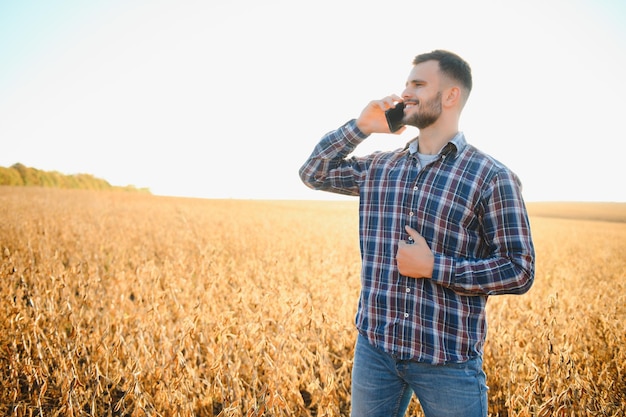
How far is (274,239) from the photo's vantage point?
12.0m

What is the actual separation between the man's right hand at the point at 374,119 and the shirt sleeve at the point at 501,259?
0.64m

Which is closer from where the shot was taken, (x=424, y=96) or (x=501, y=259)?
(x=501, y=259)

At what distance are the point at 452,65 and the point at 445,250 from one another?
0.91m

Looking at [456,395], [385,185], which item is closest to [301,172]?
[385,185]

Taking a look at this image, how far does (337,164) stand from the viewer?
2168 mm

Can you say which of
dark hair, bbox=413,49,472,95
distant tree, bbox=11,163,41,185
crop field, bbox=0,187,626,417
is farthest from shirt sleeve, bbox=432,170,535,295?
distant tree, bbox=11,163,41,185

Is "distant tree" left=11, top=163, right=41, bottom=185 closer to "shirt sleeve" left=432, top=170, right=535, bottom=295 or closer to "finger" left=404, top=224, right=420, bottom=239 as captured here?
"finger" left=404, top=224, right=420, bottom=239

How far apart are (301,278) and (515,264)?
209 inches

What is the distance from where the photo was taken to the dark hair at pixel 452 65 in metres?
1.80

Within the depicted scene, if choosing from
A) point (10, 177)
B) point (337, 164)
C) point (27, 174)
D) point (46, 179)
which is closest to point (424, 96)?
point (337, 164)

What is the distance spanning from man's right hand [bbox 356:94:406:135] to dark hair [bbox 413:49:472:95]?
0.26m

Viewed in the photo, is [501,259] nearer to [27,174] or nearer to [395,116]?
[395,116]

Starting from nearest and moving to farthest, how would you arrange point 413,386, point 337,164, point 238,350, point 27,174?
1. point 413,386
2. point 337,164
3. point 238,350
4. point 27,174

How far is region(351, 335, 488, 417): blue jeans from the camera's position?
5.05 feet
